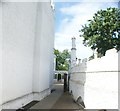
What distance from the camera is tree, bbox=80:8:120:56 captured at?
2853 cm

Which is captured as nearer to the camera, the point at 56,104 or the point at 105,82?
the point at 105,82

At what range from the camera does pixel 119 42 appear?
94.5ft

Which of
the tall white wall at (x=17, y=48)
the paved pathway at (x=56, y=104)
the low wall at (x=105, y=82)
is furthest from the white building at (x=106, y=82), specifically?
the paved pathway at (x=56, y=104)

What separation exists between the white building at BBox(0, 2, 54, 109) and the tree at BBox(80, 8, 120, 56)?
10.1 m

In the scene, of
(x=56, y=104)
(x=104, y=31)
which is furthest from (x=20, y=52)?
(x=104, y=31)

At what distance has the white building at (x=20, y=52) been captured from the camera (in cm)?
1101

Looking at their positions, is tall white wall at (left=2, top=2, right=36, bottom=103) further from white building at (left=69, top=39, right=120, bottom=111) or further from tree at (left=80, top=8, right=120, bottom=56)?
tree at (left=80, top=8, right=120, bottom=56)

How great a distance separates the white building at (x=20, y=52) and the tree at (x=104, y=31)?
33.3 ft

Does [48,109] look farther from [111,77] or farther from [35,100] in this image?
[111,77]

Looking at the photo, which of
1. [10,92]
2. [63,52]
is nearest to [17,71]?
[10,92]

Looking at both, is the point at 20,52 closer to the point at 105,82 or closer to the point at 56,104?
the point at 56,104

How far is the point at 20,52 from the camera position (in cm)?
1392

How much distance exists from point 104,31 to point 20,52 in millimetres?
16766

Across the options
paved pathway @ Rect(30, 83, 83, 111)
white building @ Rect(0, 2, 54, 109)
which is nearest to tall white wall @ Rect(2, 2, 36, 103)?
white building @ Rect(0, 2, 54, 109)
